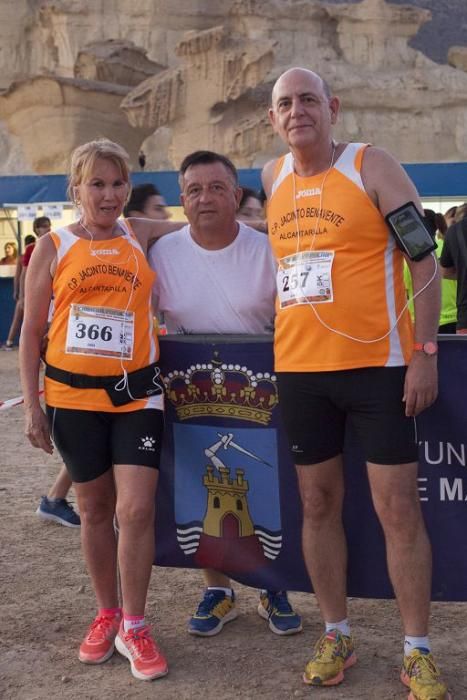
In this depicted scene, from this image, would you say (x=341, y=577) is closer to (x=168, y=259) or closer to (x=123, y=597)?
(x=123, y=597)

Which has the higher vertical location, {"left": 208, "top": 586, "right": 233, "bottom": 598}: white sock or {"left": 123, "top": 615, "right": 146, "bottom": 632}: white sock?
{"left": 123, "top": 615, "right": 146, "bottom": 632}: white sock

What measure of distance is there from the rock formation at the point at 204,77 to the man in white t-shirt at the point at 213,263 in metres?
24.6

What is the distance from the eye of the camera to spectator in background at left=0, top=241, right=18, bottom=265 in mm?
16441

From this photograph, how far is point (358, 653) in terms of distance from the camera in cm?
334

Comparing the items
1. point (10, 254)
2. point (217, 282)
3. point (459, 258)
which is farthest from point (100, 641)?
point (10, 254)

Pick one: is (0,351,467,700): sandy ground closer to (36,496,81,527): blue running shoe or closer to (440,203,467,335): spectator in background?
(36,496,81,527): blue running shoe

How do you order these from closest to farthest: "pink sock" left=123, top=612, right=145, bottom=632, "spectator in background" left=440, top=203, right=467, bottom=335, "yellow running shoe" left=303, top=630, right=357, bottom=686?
1. "yellow running shoe" left=303, top=630, right=357, bottom=686
2. "pink sock" left=123, top=612, right=145, bottom=632
3. "spectator in background" left=440, top=203, right=467, bottom=335

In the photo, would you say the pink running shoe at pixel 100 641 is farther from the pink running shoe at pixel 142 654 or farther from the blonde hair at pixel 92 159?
the blonde hair at pixel 92 159

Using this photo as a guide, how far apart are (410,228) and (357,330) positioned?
0.35m

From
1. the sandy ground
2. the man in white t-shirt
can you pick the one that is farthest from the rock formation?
the man in white t-shirt

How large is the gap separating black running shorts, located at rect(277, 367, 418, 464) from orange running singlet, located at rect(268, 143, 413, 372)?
0.14 feet

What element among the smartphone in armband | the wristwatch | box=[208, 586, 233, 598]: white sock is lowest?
box=[208, 586, 233, 598]: white sock

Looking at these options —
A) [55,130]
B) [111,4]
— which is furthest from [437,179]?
[111,4]

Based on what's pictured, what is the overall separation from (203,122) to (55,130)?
Answer: 4.97 m
